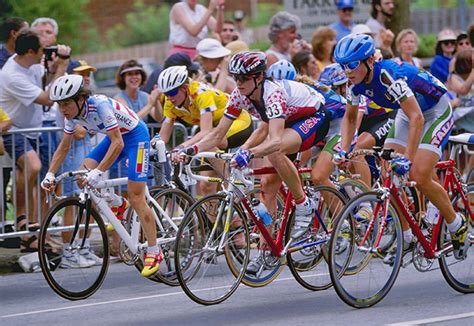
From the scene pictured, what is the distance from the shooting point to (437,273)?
11.3 meters

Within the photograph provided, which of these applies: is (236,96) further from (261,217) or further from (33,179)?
(33,179)

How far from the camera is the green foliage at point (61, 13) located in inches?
1198

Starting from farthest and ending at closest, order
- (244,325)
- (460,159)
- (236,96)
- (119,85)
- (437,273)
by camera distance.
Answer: (460,159), (119,85), (437,273), (236,96), (244,325)

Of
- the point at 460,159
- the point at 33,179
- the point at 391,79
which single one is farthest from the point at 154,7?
the point at 391,79

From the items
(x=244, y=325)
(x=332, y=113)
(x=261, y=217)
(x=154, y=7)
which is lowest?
(x=244, y=325)

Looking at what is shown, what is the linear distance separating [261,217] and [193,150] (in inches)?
38.0

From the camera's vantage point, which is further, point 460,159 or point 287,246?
point 460,159

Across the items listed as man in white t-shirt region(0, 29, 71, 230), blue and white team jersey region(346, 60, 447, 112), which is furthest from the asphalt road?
blue and white team jersey region(346, 60, 447, 112)

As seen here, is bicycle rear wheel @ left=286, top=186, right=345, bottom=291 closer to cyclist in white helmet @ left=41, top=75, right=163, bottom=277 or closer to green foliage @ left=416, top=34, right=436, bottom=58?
cyclist in white helmet @ left=41, top=75, right=163, bottom=277

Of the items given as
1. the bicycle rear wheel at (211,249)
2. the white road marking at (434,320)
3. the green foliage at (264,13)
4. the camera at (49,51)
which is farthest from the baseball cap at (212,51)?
the green foliage at (264,13)

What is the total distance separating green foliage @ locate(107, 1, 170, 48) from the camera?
1532 inches

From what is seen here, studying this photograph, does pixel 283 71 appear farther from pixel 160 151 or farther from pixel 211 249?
pixel 211 249

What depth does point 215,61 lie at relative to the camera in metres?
14.2

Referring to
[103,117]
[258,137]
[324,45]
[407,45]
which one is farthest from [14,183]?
[407,45]
